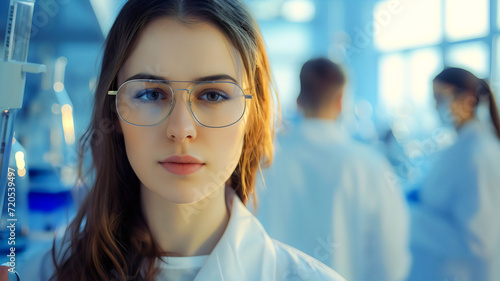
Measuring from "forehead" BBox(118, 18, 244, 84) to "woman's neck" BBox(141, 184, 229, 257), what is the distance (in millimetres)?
189

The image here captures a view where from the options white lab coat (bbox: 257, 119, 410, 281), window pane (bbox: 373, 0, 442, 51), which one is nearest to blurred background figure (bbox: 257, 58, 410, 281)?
white lab coat (bbox: 257, 119, 410, 281)

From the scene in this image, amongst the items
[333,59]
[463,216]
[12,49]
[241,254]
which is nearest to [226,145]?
[241,254]

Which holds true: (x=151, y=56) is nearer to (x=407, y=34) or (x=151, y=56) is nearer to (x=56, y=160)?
(x=56, y=160)

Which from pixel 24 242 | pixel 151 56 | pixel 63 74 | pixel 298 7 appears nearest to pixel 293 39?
pixel 298 7

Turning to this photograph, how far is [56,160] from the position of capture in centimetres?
73

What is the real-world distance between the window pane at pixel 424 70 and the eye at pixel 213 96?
53 centimetres

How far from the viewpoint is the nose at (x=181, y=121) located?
1.60 ft

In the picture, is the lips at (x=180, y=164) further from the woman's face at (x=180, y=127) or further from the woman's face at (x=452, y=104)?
the woman's face at (x=452, y=104)

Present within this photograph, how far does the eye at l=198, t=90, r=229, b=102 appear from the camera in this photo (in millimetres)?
510

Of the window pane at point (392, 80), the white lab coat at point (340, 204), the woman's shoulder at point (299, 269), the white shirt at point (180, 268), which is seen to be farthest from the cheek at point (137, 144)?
the window pane at point (392, 80)

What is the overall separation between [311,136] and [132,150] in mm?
526

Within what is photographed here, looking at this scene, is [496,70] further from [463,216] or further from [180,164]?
[180,164]

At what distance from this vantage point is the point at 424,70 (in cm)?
86

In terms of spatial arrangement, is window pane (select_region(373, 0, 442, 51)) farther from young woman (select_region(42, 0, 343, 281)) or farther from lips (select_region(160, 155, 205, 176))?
lips (select_region(160, 155, 205, 176))
